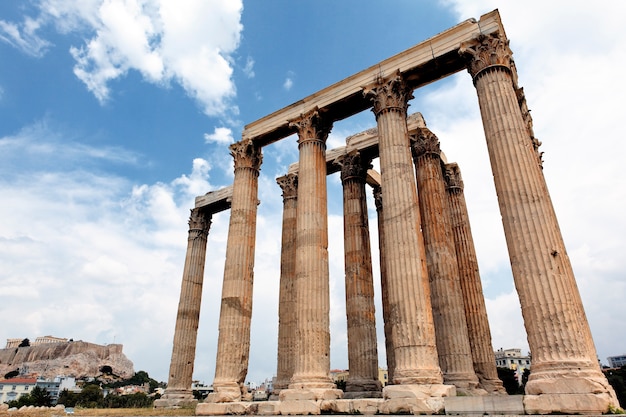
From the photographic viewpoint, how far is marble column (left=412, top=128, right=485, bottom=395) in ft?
60.4

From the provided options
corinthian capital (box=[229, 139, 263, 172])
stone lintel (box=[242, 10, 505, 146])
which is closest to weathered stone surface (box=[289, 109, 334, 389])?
stone lintel (box=[242, 10, 505, 146])

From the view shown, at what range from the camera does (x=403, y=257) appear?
15.2m

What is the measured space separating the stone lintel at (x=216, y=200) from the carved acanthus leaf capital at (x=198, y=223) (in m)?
0.56

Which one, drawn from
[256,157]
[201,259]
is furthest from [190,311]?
[256,157]

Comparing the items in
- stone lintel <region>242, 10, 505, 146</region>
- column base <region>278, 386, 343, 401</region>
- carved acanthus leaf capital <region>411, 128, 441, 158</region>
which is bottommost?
column base <region>278, 386, 343, 401</region>

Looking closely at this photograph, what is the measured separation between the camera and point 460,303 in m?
19.8

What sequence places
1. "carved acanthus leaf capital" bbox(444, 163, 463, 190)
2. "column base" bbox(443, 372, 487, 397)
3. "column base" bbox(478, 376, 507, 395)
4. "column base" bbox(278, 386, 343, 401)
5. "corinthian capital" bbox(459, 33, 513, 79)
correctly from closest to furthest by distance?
"column base" bbox(278, 386, 343, 401) < "corinthian capital" bbox(459, 33, 513, 79) < "column base" bbox(443, 372, 487, 397) < "column base" bbox(478, 376, 507, 395) < "carved acanthus leaf capital" bbox(444, 163, 463, 190)

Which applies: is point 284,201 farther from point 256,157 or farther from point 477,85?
point 477,85

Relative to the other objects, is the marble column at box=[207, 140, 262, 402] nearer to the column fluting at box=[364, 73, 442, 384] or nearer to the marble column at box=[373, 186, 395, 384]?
the marble column at box=[373, 186, 395, 384]

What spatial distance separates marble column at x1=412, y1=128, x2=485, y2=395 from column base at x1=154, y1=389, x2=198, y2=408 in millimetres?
16899

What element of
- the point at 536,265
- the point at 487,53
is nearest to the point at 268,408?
the point at 536,265

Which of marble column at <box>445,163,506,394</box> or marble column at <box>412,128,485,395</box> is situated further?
marble column at <box>445,163,506,394</box>

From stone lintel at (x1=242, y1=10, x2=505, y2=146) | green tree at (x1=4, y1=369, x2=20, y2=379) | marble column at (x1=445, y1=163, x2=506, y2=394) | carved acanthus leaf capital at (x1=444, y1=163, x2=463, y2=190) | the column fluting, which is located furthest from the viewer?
green tree at (x1=4, y1=369, x2=20, y2=379)

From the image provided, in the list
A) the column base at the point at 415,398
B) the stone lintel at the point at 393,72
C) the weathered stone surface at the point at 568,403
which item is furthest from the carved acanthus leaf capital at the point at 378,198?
the weathered stone surface at the point at 568,403
